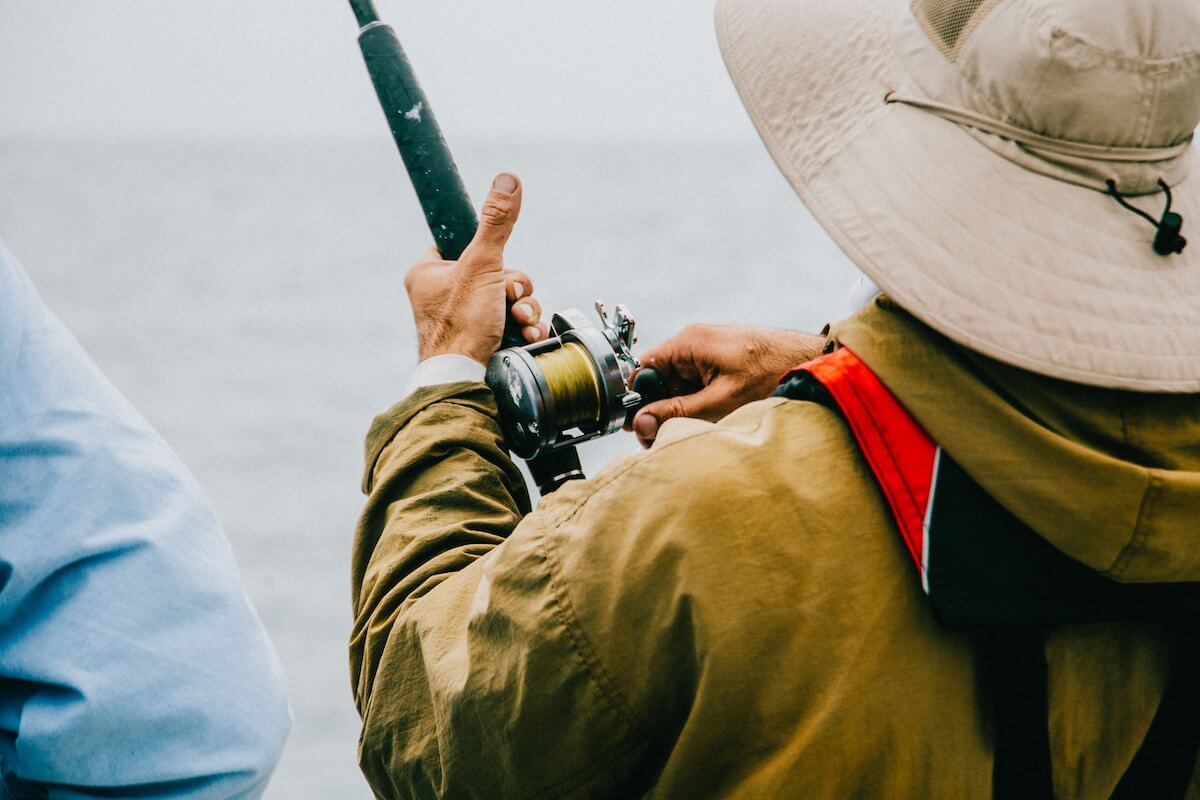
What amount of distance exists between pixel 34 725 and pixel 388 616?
368 mm

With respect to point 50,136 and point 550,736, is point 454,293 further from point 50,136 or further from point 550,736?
point 50,136

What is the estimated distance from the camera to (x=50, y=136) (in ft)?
174

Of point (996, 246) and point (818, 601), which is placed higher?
point (996, 246)

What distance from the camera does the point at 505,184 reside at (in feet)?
5.46

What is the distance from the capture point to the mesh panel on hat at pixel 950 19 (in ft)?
3.22

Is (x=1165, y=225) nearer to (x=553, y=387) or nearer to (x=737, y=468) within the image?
(x=737, y=468)

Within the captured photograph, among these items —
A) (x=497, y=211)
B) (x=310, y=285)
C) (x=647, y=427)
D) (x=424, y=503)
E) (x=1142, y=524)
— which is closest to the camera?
(x=1142, y=524)

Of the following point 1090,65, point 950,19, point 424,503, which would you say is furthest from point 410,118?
point 1090,65

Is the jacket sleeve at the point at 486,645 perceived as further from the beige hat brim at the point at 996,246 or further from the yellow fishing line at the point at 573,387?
the beige hat brim at the point at 996,246

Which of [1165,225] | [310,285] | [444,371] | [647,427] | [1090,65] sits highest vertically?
[1090,65]

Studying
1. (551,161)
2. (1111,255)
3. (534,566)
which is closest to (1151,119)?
(1111,255)

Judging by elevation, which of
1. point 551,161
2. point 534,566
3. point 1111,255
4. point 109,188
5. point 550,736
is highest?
point 1111,255

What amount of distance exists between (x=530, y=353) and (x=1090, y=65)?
0.83 meters

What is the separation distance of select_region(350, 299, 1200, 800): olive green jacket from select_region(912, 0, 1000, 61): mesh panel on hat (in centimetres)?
23
